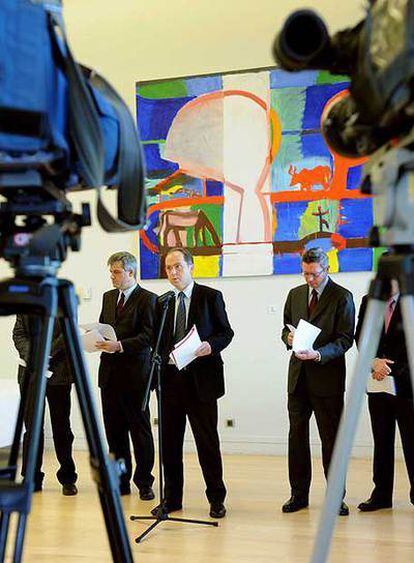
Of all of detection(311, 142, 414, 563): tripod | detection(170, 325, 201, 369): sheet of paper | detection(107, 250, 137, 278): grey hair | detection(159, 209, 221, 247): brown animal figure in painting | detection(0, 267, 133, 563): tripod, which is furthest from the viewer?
detection(159, 209, 221, 247): brown animal figure in painting

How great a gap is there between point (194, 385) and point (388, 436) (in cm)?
119

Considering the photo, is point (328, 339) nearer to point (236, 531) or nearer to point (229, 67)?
point (236, 531)

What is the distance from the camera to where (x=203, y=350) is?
13.2 ft

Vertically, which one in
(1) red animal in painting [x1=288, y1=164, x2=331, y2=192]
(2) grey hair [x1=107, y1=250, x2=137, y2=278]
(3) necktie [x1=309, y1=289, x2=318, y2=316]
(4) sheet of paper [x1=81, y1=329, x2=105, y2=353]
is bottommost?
(4) sheet of paper [x1=81, y1=329, x2=105, y2=353]

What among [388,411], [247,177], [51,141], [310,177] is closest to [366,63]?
[51,141]

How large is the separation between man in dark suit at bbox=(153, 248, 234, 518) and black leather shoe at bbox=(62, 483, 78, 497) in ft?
2.58

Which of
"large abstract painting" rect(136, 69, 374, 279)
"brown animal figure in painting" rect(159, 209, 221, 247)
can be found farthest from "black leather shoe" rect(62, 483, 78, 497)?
"brown animal figure in painting" rect(159, 209, 221, 247)

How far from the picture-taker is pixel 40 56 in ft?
4.12

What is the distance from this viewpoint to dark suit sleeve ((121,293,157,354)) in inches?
177

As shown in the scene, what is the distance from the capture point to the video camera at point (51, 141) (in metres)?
1.25

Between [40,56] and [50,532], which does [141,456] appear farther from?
[40,56]

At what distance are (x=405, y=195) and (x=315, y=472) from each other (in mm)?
4236

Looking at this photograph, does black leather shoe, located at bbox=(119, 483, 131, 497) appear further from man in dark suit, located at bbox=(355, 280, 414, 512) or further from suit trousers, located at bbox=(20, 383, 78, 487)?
man in dark suit, located at bbox=(355, 280, 414, 512)

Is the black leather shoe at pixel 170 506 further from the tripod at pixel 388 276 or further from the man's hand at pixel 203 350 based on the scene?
the tripod at pixel 388 276
